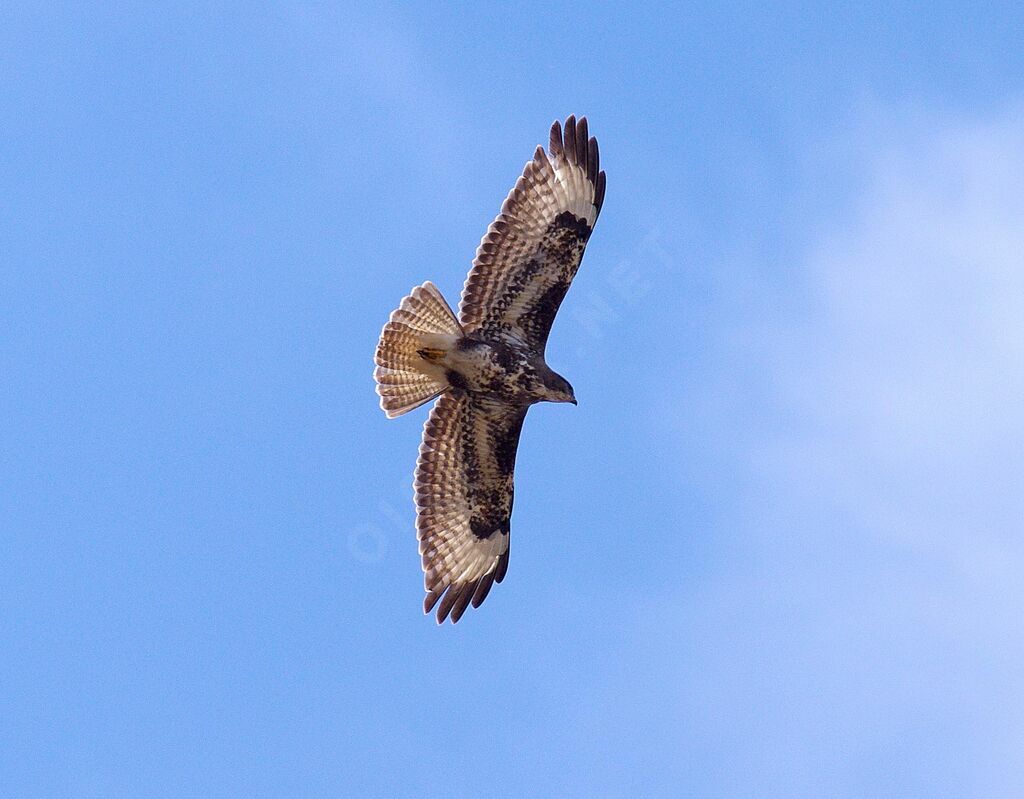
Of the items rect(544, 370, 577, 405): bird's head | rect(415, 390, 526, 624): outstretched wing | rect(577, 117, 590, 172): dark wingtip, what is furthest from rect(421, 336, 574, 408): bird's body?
rect(577, 117, 590, 172): dark wingtip

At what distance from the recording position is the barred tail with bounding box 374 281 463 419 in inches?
569

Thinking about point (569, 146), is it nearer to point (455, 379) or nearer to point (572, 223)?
point (572, 223)

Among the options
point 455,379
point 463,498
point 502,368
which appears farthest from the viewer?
point 463,498

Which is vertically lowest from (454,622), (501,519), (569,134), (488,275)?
(454,622)

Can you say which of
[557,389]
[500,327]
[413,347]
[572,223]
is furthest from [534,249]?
[413,347]

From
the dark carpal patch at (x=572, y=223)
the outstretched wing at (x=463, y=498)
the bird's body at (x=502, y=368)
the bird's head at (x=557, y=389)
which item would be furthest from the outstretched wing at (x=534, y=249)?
the outstretched wing at (x=463, y=498)

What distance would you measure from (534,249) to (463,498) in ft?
7.96

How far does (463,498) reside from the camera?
1530cm

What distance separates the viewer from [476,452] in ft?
49.7

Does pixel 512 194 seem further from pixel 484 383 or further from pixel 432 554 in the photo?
pixel 432 554

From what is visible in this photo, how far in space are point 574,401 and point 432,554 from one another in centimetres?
200

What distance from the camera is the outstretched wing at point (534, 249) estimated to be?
14531mm

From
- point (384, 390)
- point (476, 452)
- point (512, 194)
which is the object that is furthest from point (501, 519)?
point (512, 194)

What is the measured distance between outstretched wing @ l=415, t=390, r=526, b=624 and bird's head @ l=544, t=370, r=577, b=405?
0.56 metres
